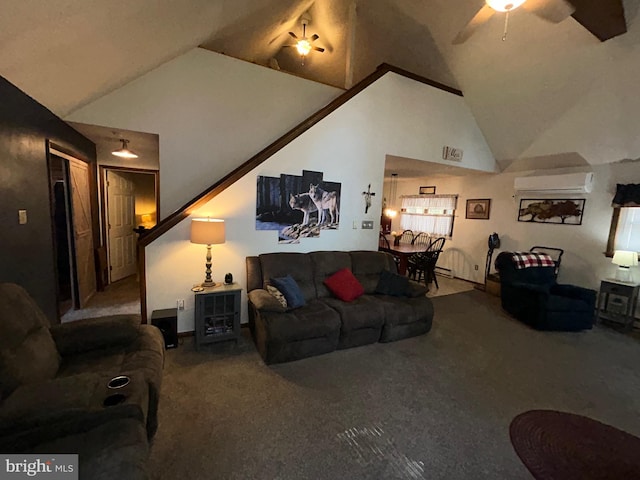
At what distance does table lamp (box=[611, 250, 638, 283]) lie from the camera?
3775mm

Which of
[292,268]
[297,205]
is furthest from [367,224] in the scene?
[292,268]

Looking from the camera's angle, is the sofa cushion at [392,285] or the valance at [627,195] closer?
the sofa cushion at [392,285]

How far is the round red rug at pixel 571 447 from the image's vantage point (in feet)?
5.61

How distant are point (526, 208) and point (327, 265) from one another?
422cm

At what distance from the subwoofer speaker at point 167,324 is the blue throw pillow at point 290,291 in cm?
106

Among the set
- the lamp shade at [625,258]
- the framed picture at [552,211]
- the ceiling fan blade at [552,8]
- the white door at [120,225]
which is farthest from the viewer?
the white door at [120,225]

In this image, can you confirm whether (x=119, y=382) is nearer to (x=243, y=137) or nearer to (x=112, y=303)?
(x=112, y=303)

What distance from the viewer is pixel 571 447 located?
1872 mm

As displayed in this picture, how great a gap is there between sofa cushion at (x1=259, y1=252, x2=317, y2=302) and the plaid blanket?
10.8 ft

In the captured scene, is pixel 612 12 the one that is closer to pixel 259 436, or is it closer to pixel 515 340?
pixel 515 340

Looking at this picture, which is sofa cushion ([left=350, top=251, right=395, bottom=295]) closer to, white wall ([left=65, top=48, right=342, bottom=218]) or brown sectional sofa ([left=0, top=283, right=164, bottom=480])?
white wall ([left=65, top=48, right=342, bottom=218])

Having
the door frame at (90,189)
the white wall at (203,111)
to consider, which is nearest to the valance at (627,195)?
the white wall at (203,111)

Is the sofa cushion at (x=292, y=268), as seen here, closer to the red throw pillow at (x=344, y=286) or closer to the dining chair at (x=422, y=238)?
the red throw pillow at (x=344, y=286)

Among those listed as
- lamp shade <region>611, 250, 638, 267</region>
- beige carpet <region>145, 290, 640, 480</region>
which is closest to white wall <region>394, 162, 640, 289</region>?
lamp shade <region>611, 250, 638, 267</region>
